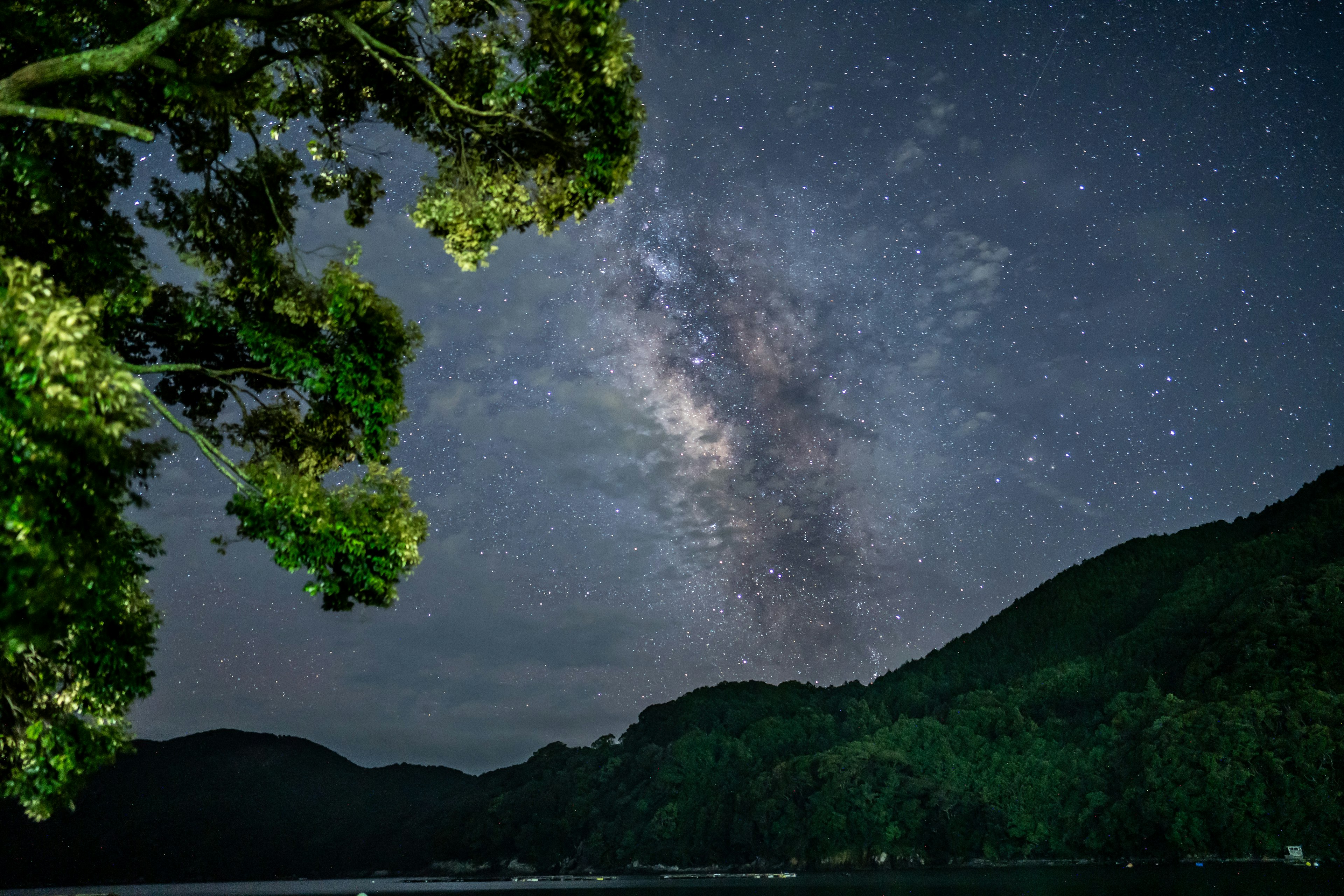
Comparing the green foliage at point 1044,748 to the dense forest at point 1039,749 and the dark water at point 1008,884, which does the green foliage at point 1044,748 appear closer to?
the dense forest at point 1039,749

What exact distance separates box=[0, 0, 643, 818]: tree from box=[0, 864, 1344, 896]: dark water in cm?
446

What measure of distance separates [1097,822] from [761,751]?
203 feet

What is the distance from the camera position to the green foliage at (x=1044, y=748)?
269 ft

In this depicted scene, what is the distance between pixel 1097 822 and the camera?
94.1 metres

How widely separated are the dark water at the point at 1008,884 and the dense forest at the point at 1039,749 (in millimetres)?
4784

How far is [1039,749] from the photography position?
110688 mm

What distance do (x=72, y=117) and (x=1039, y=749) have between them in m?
123

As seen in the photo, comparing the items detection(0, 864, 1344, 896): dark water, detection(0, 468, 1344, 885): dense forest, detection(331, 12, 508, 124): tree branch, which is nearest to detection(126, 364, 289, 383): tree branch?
detection(331, 12, 508, 124): tree branch

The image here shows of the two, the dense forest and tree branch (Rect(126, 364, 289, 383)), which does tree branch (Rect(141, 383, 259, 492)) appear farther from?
the dense forest

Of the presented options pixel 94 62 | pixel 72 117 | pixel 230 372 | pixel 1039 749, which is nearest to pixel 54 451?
pixel 72 117

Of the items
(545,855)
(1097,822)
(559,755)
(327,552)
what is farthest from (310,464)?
(559,755)

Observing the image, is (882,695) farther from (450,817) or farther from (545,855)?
(450,817)

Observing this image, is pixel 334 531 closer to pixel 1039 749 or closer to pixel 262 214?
pixel 262 214

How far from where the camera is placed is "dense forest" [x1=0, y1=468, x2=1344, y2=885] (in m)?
82.2
